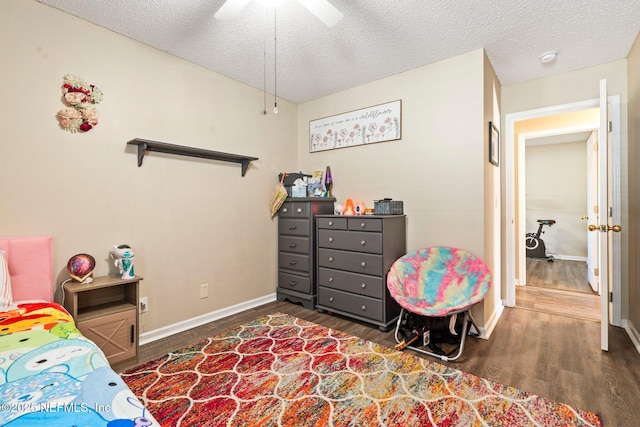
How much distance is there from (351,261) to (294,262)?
792mm

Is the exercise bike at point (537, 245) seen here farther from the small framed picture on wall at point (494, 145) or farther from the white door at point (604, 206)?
the white door at point (604, 206)

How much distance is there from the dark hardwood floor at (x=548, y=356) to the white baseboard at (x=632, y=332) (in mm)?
38

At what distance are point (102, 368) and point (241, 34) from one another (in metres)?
2.36

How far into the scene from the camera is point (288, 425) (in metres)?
1.58

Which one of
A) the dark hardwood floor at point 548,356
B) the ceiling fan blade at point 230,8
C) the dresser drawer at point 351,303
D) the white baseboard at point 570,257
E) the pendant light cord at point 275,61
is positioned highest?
the pendant light cord at point 275,61

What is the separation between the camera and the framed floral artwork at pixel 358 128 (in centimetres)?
315

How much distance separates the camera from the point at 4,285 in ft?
5.61

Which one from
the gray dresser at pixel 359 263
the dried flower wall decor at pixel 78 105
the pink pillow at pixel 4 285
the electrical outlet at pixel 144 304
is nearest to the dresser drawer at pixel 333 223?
the gray dresser at pixel 359 263

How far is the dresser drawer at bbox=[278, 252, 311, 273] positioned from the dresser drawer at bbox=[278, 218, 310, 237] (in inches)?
9.8

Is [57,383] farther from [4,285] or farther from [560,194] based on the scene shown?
[560,194]

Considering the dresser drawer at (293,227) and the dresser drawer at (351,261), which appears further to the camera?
the dresser drawer at (293,227)

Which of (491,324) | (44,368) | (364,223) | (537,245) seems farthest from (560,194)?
(44,368)

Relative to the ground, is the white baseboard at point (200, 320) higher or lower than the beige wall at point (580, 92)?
lower

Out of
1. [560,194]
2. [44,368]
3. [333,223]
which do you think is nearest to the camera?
[44,368]
